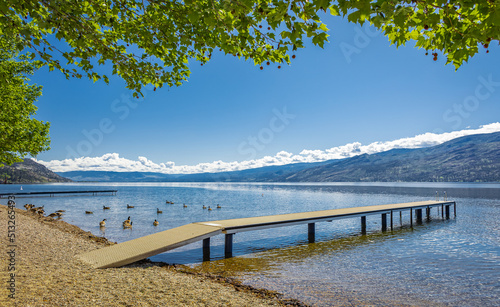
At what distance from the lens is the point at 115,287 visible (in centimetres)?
748

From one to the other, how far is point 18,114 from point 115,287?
51.8 ft

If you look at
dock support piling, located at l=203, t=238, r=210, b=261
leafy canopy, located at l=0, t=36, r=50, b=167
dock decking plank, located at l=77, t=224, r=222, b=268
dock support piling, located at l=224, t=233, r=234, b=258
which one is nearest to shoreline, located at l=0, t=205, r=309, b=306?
dock decking plank, located at l=77, t=224, r=222, b=268

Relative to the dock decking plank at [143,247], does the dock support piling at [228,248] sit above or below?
below

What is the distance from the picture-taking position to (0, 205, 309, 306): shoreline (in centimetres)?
646

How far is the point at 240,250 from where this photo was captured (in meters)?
17.0

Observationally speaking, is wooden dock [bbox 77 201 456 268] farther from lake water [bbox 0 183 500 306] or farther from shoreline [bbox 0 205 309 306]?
lake water [bbox 0 183 500 306]

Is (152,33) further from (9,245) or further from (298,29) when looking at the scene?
(9,245)

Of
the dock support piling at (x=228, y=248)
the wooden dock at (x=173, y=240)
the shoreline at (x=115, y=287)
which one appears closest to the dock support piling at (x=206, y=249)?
the wooden dock at (x=173, y=240)

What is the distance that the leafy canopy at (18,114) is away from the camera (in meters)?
17.1

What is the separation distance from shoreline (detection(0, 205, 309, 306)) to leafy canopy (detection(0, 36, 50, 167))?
9.61 meters

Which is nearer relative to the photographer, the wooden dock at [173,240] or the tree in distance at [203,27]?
the tree in distance at [203,27]

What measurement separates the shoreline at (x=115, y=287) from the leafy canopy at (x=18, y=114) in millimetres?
9609

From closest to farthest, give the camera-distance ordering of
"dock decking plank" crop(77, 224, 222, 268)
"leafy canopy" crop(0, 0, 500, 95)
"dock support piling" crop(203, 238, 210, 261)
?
1. "leafy canopy" crop(0, 0, 500, 95)
2. "dock decking plank" crop(77, 224, 222, 268)
3. "dock support piling" crop(203, 238, 210, 261)

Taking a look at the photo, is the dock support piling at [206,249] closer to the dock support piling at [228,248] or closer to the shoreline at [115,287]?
the dock support piling at [228,248]
